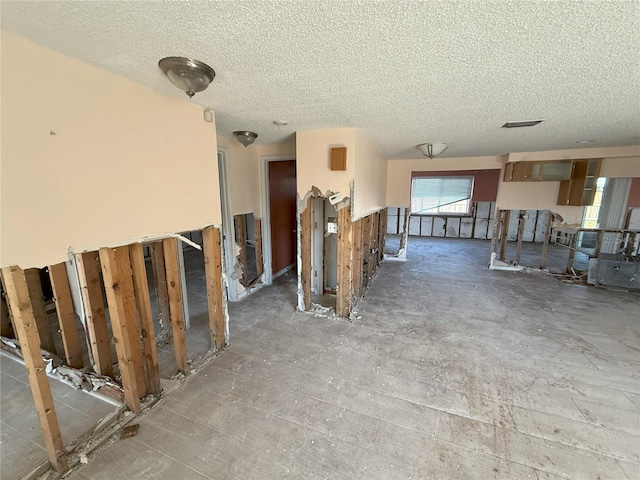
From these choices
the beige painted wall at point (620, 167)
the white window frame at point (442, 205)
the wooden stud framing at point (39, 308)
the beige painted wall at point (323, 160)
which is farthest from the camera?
the white window frame at point (442, 205)

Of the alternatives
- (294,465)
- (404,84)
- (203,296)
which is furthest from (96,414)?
(404,84)

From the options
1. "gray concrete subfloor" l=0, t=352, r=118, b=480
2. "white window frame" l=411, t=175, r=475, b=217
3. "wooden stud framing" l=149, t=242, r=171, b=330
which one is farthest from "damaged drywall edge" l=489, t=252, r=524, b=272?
"gray concrete subfloor" l=0, t=352, r=118, b=480

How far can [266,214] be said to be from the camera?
4.30 metres

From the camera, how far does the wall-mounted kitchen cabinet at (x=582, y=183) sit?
4.39 m

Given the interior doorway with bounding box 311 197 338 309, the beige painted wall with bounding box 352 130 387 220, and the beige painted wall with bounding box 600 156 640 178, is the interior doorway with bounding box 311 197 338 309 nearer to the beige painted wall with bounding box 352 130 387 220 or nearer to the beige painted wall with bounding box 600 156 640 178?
the beige painted wall with bounding box 352 130 387 220

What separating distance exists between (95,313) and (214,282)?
894mm

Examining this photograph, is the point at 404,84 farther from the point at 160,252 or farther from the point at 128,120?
the point at 160,252

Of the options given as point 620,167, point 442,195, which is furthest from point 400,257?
point 442,195

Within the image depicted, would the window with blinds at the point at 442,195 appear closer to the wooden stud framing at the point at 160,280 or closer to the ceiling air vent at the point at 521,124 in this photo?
the ceiling air vent at the point at 521,124

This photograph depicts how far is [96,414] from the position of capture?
192 cm

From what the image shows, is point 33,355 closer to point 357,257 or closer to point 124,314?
point 124,314

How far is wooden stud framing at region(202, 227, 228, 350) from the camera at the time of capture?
7.92 feet

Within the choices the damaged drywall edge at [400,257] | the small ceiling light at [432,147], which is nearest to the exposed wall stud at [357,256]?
the small ceiling light at [432,147]

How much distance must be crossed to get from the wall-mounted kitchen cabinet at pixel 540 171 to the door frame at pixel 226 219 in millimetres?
4961
